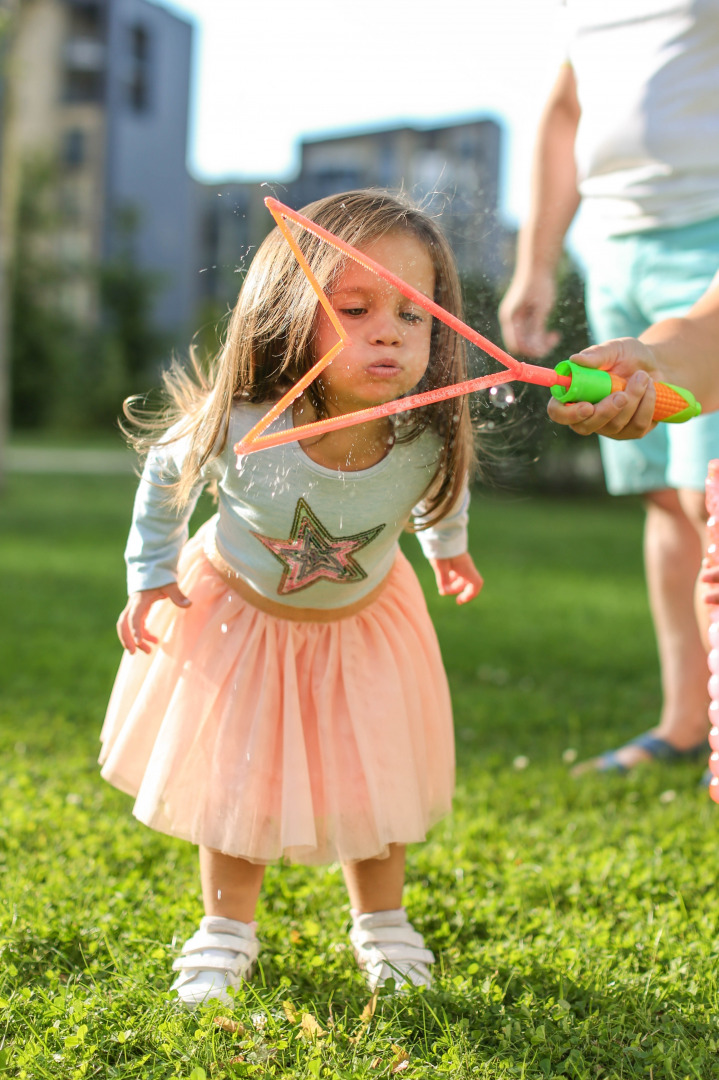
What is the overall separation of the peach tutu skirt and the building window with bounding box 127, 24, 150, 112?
101 feet

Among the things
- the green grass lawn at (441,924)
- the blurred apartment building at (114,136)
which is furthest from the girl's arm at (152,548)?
the blurred apartment building at (114,136)

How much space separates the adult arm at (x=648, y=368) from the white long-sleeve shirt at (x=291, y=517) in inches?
15.0

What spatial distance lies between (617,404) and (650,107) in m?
1.09

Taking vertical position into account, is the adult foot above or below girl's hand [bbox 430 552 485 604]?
below

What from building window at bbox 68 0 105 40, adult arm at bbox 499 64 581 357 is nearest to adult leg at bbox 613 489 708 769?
adult arm at bbox 499 64 581 357

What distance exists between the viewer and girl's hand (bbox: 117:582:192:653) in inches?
74.2

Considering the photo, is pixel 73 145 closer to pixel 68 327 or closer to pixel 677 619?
pixel 68 327

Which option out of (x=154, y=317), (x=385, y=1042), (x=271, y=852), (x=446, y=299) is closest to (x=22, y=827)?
(x=271, y=852)

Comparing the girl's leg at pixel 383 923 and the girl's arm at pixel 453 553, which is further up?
the girl's arm at pixel 453 553

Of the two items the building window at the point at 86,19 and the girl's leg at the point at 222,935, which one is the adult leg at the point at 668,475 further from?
the building window at the point at 86,19

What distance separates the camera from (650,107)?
86.8 inches

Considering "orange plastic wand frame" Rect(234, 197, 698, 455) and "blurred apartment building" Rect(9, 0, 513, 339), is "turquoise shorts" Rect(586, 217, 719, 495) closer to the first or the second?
"orange plastic wand frame" Rect(234, 197, 698, 455)

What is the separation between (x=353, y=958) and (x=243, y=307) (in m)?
1.15

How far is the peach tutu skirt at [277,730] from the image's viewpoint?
72.1 inches
